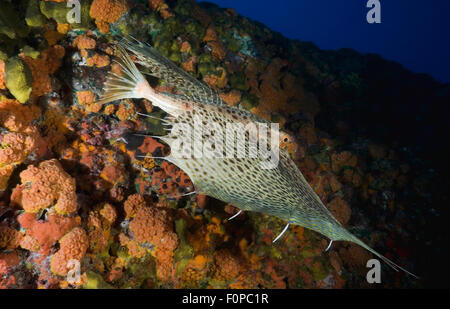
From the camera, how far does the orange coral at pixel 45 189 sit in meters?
2.74


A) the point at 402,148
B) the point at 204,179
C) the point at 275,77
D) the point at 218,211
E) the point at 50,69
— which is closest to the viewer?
the point at 204,179

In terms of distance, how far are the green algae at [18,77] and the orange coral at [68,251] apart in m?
2.00

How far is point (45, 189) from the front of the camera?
9.18ft

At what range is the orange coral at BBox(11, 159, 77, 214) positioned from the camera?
274cm

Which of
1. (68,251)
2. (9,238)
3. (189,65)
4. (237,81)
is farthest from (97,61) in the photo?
(237,81)

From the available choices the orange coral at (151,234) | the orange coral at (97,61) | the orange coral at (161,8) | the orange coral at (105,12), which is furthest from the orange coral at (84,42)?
the orange coral at (151,234)

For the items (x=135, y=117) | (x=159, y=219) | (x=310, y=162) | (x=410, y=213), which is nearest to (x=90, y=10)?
(x=135, y=117)

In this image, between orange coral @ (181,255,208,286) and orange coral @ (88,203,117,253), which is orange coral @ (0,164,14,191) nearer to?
orange coral @ (88,203,117,253)

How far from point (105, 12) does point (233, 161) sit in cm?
412

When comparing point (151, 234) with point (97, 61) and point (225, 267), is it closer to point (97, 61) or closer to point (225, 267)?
point (225, 267)

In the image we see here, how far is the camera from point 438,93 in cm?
1158

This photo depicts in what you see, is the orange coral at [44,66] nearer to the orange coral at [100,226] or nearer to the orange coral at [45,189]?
the orange coral at [45,189]

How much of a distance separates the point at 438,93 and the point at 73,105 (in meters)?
15.0

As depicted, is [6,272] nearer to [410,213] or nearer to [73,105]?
[73,105]
